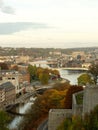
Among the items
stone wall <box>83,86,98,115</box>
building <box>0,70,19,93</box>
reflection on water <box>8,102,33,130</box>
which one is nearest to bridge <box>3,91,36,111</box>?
reflection on water <box>8,102,33,130</box>

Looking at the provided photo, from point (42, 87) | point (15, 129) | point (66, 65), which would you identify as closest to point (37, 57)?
point (66, 65)

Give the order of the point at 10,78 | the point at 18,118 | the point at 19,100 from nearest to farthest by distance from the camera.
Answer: the point at 18,118
the point at 19,100
the point at 10,78

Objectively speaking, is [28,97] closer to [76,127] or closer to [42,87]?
[42,87]

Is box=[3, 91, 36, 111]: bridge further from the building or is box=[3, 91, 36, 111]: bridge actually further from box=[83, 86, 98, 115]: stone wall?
box=[83, 86, 98, 115]: stone wall

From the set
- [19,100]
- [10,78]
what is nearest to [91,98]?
[19,100]

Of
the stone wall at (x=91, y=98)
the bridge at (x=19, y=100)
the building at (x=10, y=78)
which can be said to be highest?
the stone wall at (x=91, y=98)

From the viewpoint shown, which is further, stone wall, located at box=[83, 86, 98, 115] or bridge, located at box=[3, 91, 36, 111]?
bridge, located at box=[3, 91, 36, 111]

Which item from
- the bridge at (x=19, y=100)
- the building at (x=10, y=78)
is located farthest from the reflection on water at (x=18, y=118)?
the building at (x=10, y=78)

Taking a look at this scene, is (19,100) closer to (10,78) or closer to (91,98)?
(10,78)

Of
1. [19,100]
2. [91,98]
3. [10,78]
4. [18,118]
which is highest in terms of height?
[91,98]

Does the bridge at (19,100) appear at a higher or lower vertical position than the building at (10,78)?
lower

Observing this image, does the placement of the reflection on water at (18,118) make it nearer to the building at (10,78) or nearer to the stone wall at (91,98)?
the building at (10,78)

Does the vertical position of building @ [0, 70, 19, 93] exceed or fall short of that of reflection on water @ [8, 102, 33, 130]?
it exceeds it

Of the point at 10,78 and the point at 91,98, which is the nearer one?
the point at 91,98
